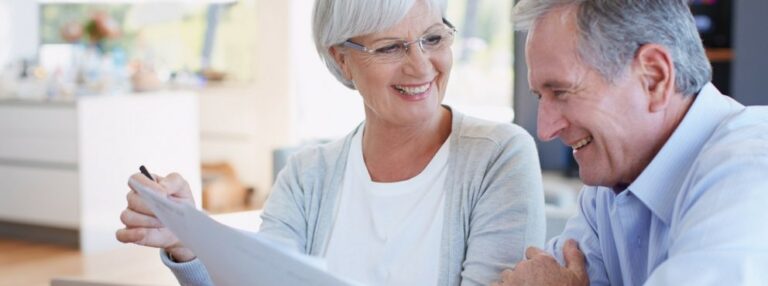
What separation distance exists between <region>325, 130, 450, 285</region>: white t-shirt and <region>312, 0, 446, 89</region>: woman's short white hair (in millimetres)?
243

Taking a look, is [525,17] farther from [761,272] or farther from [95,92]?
[95,92]

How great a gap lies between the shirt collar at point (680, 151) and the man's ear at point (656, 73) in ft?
0.15

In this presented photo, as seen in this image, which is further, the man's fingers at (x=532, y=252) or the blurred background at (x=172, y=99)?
the blurred background at (x=172, y=99)

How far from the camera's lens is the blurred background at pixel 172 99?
241 inches

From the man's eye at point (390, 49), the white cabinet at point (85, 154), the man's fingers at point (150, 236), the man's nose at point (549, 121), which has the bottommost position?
the white cabinet at point (85, 154)

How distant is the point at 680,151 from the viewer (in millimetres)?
1340

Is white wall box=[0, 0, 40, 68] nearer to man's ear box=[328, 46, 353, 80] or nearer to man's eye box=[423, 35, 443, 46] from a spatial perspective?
man's ear box=[328, 46, 353, 80]

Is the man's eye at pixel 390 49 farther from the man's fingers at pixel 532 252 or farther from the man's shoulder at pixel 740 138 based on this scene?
the man's shoulder at pixel 740 138

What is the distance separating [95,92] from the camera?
246 inches

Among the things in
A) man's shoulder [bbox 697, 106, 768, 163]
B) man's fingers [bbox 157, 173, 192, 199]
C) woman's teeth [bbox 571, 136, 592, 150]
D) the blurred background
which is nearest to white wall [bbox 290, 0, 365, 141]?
the blurred background

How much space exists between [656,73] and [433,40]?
25.0 inches

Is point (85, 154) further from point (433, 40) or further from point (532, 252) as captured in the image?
point (532, 252)

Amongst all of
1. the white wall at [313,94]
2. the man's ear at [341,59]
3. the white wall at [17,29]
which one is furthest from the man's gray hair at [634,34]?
the white wall at [17,29]

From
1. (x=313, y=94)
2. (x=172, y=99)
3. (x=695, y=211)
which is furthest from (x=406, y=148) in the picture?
(x=313, y=94)
